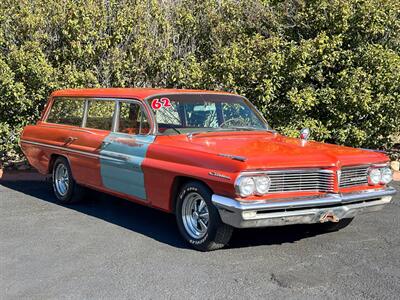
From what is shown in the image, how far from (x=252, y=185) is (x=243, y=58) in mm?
5236

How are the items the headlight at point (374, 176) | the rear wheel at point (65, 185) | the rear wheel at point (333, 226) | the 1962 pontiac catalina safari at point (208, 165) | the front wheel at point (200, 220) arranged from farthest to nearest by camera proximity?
the rear wheel at point (65, 185) → the rear wheel at point (333, 226) → the headlight at point (374, 176) → the front wheel at point (200, 220) → the 1962 pontiac catalina safari at point (208, 165)

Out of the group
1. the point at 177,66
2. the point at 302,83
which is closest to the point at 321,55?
the point at 302,83

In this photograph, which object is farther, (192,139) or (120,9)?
(120,9)

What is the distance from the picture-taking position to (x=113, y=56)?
10.5m

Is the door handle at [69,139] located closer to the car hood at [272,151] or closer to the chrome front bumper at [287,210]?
the car hood at [272,151]

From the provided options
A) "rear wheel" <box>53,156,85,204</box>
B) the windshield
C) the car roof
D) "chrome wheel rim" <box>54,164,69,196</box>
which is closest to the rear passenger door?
the car roof

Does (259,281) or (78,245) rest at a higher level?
(259,281)

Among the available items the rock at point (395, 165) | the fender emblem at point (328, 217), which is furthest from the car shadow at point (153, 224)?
the rock at point (395, 165)

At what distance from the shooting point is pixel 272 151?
532cm

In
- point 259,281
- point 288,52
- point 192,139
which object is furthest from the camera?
point 288,52

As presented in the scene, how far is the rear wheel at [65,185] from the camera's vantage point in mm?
7473

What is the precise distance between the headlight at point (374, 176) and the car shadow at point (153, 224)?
89cm

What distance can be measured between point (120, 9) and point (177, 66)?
154cm

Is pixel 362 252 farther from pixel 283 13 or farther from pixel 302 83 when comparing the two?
pixel 283 13
